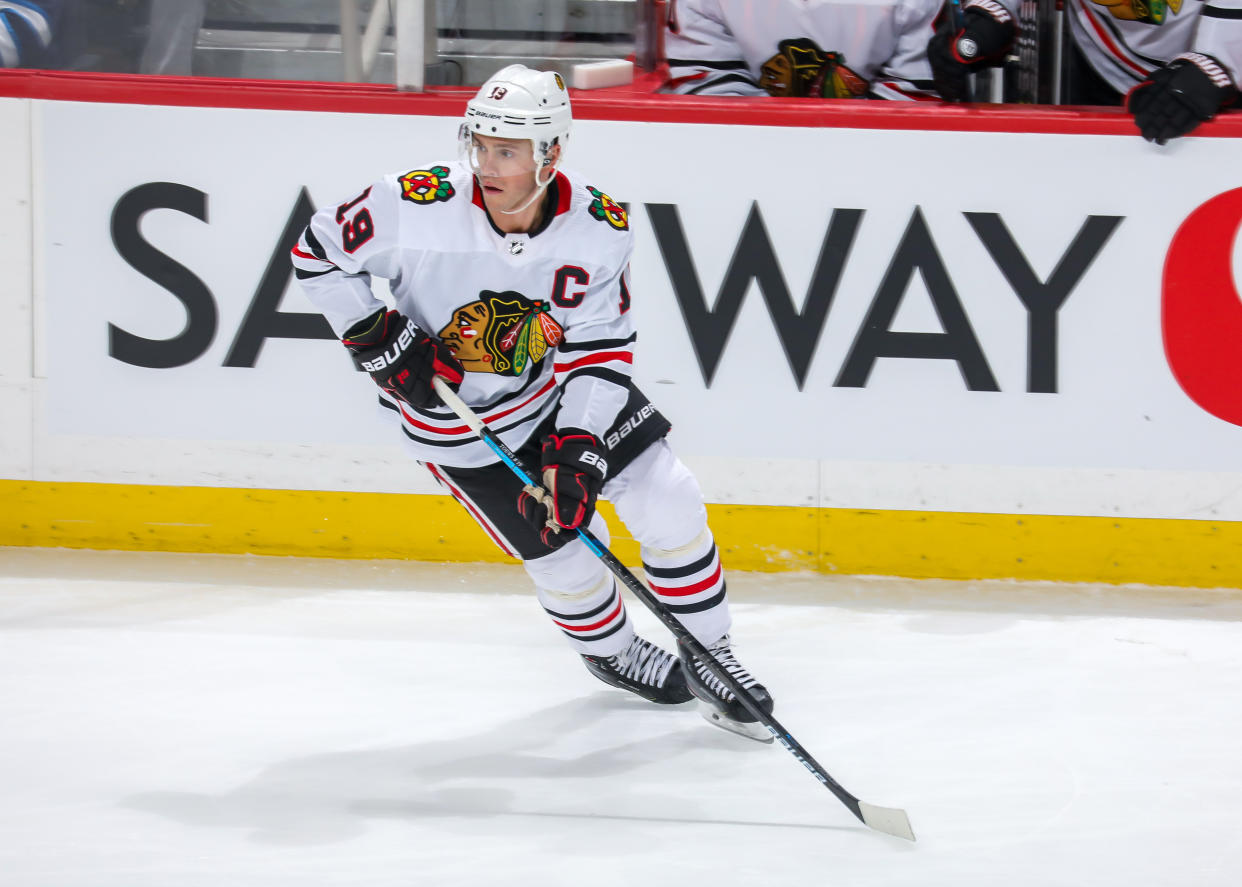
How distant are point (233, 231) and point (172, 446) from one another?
53 centimetres

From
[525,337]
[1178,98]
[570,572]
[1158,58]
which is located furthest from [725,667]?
[1158,58]

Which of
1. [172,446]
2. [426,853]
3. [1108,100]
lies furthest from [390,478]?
[1108,100]

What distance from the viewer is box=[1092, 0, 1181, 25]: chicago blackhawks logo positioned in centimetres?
332

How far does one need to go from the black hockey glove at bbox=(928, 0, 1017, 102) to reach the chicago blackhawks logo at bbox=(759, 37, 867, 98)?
224 millimetres

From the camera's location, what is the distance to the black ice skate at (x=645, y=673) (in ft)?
8.47

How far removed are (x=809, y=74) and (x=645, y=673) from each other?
1.68 metres

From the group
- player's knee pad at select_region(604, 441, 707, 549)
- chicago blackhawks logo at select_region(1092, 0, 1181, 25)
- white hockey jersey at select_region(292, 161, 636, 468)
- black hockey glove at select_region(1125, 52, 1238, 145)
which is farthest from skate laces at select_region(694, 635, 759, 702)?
chicago blackhawks logo at select_region(1092, 0, 1181, 25)

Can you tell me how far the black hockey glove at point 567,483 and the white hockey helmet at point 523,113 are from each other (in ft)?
1.37

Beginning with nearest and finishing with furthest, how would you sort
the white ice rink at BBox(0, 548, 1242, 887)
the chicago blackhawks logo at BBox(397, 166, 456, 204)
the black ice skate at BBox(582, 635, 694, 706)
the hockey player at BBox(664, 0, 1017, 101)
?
1. the white ice rink at BBox(0, 548, 1242, 887)
2. the chicago blackhawks logo at BBox(397, 166, 456, 204)
3. the black ice skate at BBox(582, 635, 694, 706)
4. the hockey player at BBox(664, 0, 1017, 101)

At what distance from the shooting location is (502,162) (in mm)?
2119

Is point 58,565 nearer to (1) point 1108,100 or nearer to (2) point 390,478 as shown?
(2) point 390,478

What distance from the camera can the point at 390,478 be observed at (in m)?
3.28

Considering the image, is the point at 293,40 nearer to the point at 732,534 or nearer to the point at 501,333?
the point at 501,333

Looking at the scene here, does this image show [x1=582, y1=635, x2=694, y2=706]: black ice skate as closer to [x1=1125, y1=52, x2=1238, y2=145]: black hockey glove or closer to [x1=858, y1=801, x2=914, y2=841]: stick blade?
[x1=858, y1=801, x2=914, y2=841]: stick blade
